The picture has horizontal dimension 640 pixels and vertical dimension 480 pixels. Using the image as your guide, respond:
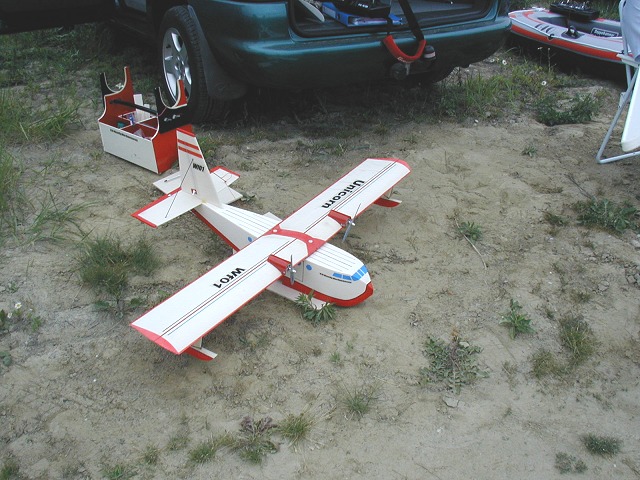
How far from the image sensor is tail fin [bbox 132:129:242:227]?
3428mm

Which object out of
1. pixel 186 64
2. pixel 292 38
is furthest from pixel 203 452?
pixel 186 64

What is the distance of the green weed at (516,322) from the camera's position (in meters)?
3.08

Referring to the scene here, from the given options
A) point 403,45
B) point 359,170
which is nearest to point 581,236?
point 359,170

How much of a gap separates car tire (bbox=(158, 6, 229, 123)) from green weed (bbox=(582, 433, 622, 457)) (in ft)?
11.5

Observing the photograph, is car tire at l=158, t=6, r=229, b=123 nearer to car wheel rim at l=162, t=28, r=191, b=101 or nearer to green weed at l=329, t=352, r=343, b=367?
car wheel rim at l=162, t=28, r=191, b=101

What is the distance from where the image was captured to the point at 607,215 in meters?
3.92

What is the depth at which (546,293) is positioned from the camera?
3352mm

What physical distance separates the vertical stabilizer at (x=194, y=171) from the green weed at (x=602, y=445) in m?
2.34

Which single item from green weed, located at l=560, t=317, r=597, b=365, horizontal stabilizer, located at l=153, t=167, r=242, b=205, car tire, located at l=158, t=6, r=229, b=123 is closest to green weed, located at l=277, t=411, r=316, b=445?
green weed, located at l=560, t=317, r=597, b=365

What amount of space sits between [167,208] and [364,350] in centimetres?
148

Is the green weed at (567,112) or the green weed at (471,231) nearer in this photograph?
the green weed at (471,231)

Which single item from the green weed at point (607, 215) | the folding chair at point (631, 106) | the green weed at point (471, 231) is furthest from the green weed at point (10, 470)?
the folding chair at point (631, 106)

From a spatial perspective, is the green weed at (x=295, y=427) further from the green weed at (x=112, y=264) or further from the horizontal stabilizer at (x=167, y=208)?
the horizontal stabilizer at (x=167, y=208)

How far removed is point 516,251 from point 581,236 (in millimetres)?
490
